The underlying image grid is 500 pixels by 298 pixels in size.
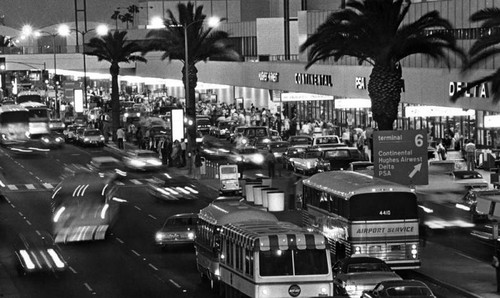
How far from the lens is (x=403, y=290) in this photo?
84.8ft

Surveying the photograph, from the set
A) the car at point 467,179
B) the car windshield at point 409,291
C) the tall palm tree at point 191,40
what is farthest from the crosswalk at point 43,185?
the car windshield at point 409,291

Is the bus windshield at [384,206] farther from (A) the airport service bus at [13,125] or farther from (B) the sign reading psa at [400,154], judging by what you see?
(A) the airport service bus at [13,125]

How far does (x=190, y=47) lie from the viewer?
82625 millimetres

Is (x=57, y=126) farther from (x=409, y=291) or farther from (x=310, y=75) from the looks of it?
(x=409, y=291)

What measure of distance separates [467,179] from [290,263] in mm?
22745

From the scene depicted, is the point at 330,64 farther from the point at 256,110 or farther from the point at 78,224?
the point at 78,224

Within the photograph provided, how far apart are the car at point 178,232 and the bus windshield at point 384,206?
8.08 metres

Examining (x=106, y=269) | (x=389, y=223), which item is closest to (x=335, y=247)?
(x=389, y=223)

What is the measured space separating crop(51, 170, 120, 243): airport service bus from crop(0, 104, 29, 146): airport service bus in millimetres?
46951

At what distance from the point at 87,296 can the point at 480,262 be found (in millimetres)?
11596

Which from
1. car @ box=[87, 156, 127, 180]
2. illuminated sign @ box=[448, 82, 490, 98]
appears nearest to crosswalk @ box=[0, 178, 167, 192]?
car @ box=[87, 156, 127, 180]

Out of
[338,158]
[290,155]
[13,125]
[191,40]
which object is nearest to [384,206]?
[338,158]

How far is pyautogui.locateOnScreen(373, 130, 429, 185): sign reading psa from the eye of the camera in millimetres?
38938

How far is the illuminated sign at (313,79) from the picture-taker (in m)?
79.9
